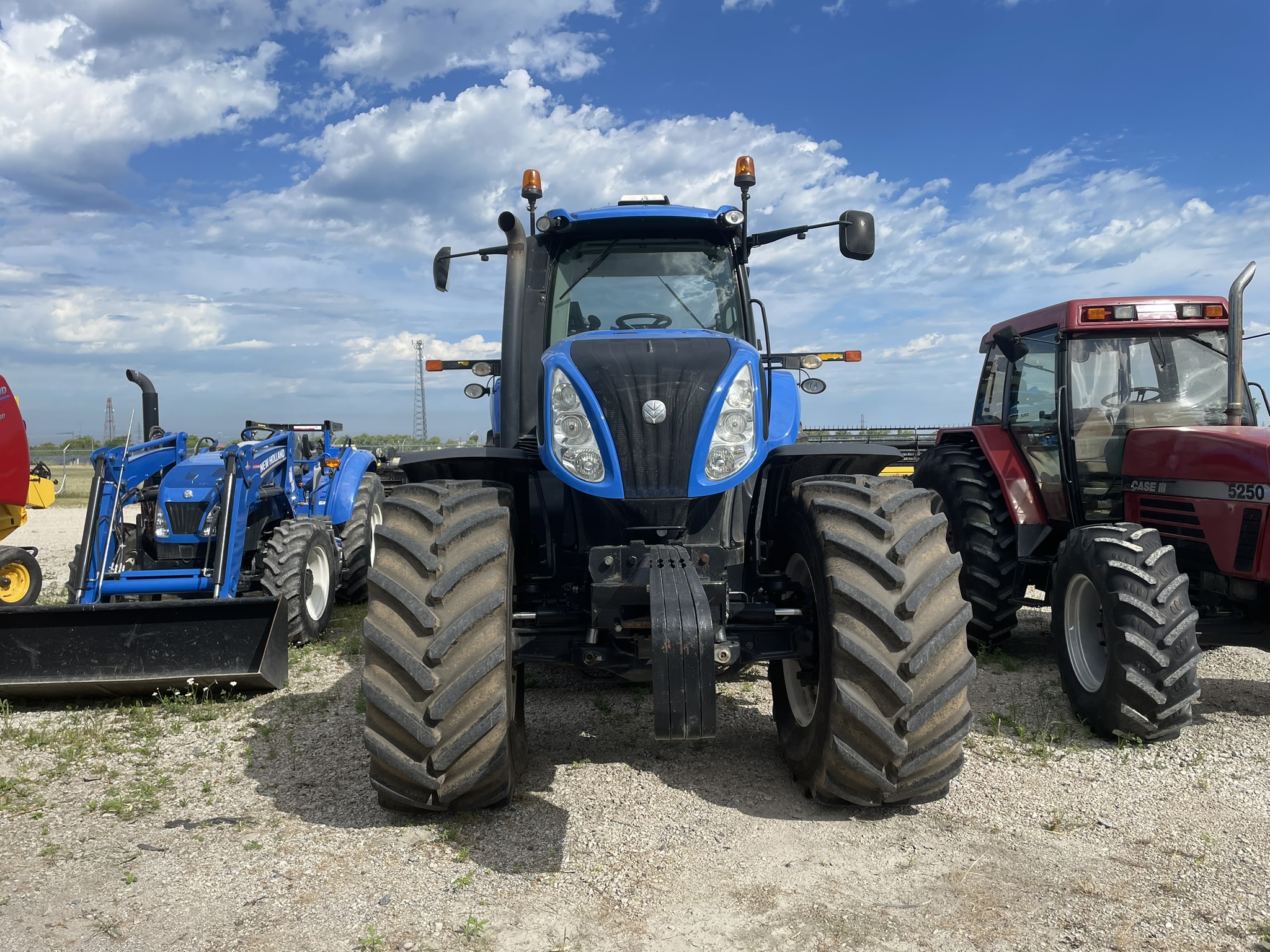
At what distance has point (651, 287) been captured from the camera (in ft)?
16.0

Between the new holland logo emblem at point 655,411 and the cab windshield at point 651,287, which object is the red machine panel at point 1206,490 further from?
the new holland logo emblem at point 655,411

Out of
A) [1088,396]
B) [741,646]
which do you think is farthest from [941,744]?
[1088,396]

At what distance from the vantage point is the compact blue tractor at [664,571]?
333cm

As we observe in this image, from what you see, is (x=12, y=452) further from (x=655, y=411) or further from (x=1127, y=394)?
(x=1127, y=394)

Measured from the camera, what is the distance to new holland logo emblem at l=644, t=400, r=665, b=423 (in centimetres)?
371

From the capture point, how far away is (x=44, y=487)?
31.8 feet

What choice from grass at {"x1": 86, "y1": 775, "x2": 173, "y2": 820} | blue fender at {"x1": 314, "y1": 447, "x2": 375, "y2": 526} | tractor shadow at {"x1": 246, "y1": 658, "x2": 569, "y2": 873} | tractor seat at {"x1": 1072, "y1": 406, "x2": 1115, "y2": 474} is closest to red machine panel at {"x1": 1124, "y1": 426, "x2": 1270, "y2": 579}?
tractor seat at {"x1": 1072, "y1": 406, "x2": 1115, "y2": 474}

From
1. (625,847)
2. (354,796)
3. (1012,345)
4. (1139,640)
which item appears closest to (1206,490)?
(1139,640)

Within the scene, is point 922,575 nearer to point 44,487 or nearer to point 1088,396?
point 1088,396

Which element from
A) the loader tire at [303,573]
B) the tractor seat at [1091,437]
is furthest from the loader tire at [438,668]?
the tractor seat at [1091,437]

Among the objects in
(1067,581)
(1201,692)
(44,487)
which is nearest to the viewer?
(1067,581)

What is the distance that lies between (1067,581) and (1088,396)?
163 cm

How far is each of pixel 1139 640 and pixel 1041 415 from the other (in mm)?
2446

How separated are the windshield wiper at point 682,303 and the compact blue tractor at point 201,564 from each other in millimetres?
2944
